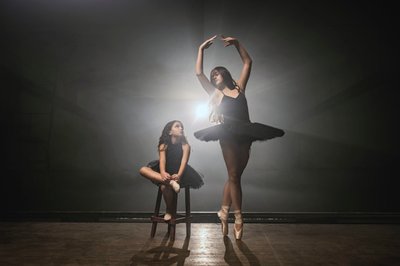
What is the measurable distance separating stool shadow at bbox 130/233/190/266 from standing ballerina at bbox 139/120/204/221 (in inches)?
10.2

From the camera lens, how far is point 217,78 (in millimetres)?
2629

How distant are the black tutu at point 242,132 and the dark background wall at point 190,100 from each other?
36.7 inches

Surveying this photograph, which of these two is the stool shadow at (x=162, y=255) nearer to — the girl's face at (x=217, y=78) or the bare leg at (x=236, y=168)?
the bare leg at (x=236, y=168)

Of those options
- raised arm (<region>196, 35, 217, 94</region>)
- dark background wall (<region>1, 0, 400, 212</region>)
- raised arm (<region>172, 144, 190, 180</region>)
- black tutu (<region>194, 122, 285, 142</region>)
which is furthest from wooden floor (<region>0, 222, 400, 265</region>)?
raised arm (<region>196, 35, 217, 94</region>)

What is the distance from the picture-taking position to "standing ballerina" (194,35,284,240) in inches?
95.3

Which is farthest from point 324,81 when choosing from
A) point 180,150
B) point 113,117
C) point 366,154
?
point 113,117

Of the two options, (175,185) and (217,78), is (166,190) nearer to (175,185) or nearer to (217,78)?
(175,185)

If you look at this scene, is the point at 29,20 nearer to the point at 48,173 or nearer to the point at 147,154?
the point at 48,173

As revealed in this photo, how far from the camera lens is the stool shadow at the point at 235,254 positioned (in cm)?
196

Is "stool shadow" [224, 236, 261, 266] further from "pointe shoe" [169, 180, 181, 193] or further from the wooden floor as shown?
"pointe shoe" [169, 180, 181, 193]

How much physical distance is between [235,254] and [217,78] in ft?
4.86

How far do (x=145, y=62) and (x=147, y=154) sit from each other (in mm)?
1110

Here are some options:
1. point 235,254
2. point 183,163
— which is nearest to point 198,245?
point 235,254

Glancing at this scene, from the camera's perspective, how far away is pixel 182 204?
3.38m
